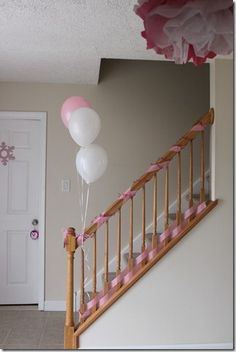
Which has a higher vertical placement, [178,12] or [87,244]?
[178,12]

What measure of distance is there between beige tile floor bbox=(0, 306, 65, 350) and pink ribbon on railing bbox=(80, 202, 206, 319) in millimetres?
377

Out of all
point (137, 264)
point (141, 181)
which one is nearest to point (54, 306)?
point (137, 264)

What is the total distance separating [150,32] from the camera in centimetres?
119

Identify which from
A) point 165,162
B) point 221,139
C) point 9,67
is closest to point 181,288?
point 165,162

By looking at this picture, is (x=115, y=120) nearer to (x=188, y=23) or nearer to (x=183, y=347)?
(x=183, y=347)

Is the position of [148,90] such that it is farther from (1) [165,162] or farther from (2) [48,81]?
(1) [165,162]

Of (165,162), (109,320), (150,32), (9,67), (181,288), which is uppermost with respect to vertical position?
(9,67)

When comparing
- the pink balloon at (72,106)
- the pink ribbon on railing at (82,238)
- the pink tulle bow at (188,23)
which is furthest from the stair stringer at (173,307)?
the pink tulle bow at (188,23)

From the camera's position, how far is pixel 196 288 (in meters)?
2.37

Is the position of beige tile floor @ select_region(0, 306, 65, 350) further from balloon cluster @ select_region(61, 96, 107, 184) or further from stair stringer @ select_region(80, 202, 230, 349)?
balloon cluster @ select_region(61, 96, 107, 184)

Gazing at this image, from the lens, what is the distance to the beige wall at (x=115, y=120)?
3.16 m

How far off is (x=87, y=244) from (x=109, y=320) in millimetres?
930

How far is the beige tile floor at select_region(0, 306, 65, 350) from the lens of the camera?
93.4 inches

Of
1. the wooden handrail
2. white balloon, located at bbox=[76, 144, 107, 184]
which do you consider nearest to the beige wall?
the wooden handrail
